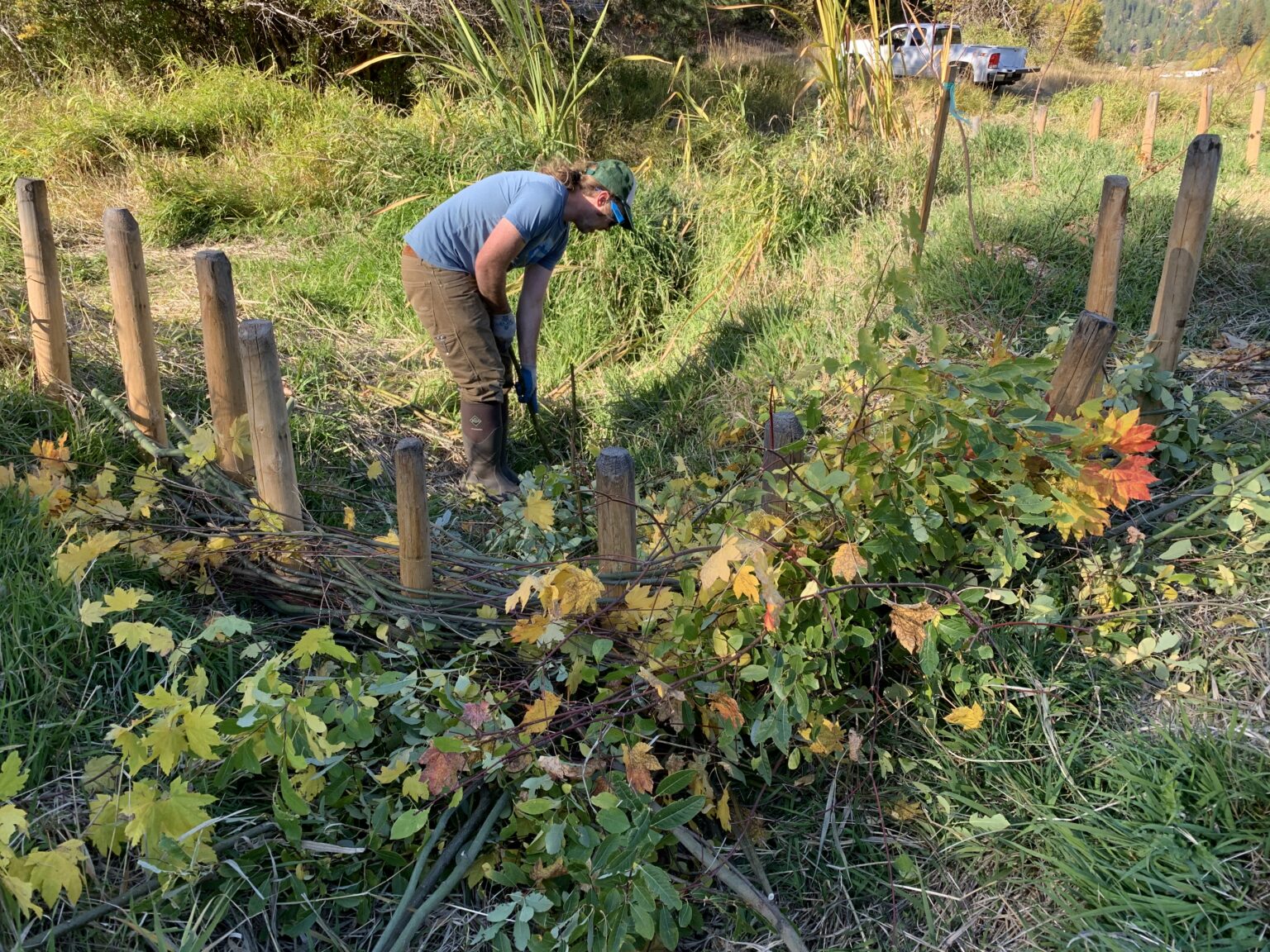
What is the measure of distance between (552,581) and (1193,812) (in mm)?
1445

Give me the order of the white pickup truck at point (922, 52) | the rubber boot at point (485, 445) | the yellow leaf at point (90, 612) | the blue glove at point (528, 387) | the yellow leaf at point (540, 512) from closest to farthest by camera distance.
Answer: the yellow leaf at point (90, 612), the yellow leaf at point (540, 512), the rubber boot at point (485, 445), the blue glove at point (528, 387), the white pickup truck at point (922, 52)

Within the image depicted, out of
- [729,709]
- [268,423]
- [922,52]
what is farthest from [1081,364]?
[922,52]

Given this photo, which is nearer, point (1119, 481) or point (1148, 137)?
point (1119, 481)

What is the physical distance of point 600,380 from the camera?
527cm

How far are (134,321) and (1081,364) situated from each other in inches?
115

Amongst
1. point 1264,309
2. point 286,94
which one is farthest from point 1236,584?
point 286,94

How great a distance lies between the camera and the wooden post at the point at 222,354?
267 cm

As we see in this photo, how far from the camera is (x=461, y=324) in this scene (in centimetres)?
392

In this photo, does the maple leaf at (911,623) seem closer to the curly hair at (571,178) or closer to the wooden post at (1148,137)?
the curly hair at (571,178)

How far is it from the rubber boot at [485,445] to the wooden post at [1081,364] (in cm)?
241

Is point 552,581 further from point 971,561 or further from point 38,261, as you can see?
point 38,261

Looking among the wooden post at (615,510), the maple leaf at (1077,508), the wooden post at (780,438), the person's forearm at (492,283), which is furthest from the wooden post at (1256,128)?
the wooden post at (615,510)

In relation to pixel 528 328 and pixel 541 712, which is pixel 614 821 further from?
pixel 528 328

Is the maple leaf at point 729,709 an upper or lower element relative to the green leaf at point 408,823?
upper
